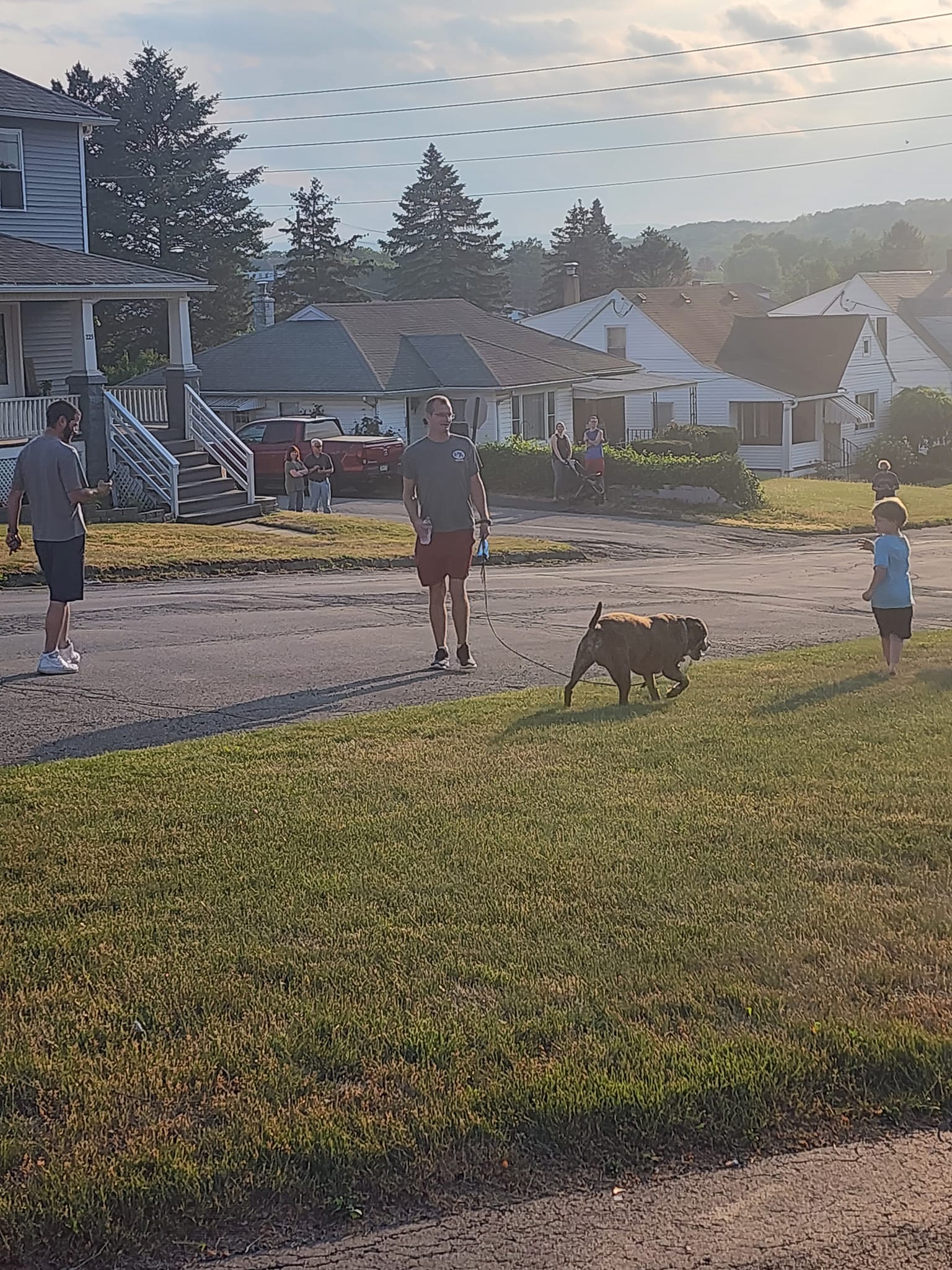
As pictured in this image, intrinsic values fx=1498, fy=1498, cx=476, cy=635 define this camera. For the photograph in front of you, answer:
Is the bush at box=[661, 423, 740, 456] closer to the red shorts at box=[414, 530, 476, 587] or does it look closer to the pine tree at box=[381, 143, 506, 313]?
the red shorts at box=[414, 530, 476, 587]

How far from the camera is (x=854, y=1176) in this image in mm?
3812

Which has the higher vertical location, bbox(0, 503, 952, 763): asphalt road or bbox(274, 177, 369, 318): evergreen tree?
bbox(274, 177, 369, 318): evergreen tree

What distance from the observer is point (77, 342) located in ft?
82.6

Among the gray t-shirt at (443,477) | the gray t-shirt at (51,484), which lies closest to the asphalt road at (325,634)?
the gray t-shirt at (51,484)

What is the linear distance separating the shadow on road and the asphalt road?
0.7 inches

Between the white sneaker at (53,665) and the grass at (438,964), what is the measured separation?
9.13 feet

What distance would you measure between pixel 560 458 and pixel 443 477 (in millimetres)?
22159

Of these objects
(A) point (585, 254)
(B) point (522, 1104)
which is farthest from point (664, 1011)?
(A) point (585, 254)

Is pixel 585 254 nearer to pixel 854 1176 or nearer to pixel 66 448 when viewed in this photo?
pixel 66 448

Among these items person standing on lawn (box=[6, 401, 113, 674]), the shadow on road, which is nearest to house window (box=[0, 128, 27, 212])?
person standing on lawn (box=[6, 401, 113, 674])

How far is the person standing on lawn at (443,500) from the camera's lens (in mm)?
10211

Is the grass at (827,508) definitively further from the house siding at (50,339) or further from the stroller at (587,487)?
the house siding at (50,339)

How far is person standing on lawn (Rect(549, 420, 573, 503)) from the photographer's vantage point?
31703mm

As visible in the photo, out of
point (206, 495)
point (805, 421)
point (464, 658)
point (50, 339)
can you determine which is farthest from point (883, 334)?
point (464, 658)
